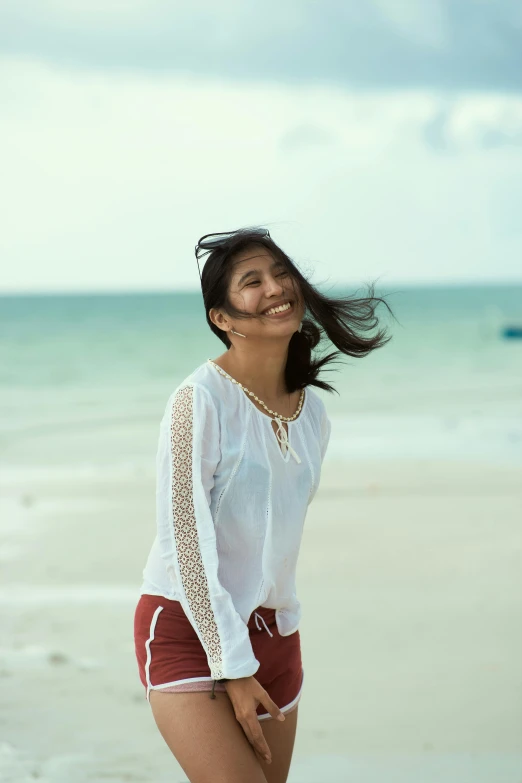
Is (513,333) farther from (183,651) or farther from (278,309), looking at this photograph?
(183,651)

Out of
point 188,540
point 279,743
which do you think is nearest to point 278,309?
point 188,540

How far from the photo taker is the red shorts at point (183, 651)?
8.13 feet

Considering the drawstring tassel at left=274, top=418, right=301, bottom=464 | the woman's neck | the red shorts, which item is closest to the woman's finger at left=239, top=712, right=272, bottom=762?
the red shorts

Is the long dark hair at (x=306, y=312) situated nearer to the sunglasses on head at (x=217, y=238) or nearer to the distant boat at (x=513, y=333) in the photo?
the sunglasses on head at (x=217, y=238)

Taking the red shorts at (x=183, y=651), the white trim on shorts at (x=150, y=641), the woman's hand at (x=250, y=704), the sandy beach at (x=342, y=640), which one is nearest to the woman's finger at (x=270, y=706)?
the woman's hand at (x=250, y=704)

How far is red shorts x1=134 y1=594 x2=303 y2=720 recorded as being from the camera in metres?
2.48

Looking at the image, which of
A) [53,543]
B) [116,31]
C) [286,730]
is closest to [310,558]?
[53,543]

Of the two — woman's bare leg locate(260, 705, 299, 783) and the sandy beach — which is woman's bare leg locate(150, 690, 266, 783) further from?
the sandy beach

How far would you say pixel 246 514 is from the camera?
2.53 m

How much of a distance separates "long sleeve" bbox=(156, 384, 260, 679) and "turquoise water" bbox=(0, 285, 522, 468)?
67 centimetres

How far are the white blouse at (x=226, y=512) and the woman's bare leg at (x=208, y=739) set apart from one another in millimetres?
99

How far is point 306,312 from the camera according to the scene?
2875 mm

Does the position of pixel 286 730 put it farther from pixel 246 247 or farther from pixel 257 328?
pixel 246 247

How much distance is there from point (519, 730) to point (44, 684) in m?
2.35
